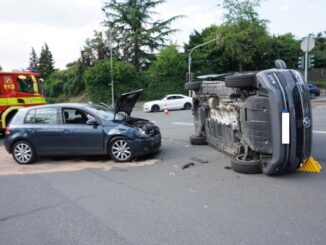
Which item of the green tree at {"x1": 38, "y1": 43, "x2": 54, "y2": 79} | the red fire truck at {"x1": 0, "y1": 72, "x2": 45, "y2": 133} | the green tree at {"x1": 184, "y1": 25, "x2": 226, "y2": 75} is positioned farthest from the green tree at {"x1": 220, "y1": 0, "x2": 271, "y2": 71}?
the green tree at {"x1": 38, "y1": 43, "x2": 54, "y2": 79}

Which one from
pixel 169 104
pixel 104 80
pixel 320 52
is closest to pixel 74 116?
pixel 169 104

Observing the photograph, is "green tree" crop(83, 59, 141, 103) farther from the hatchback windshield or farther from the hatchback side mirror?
the hatchback side mirror

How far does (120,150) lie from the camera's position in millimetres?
6918

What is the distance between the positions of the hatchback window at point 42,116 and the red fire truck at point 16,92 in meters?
5.24

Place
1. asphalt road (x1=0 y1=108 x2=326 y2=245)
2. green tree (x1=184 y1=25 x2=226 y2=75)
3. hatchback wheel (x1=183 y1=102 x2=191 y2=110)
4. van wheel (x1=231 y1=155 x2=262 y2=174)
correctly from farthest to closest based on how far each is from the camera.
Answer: green tree (x1=184 y1=25 x2=226 y2=75), hatchback wheel (x1=183 y1=102 x2=191 y2=110), van wheel (x1=231 y1=155 x2=262 y2=174), asphalt road (x1=0 y1=108 x2=326 y2=245)

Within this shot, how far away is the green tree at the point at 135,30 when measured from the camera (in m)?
36.7

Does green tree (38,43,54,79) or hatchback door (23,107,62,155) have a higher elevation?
green tree (38,43,54,79)

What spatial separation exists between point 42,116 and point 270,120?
5.33 m

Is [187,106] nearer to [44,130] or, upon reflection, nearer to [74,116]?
[74,116]

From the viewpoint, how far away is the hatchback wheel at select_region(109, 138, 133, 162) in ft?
22.6

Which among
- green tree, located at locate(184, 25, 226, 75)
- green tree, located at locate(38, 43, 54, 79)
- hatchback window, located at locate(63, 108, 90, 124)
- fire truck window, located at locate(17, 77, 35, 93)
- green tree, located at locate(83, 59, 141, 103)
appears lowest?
hatchback window, located at locate(63, 108, 90, 124)

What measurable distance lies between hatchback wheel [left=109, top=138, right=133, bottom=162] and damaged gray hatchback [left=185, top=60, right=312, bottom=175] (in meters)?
2.46

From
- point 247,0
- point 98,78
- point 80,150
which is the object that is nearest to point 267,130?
point 80,150

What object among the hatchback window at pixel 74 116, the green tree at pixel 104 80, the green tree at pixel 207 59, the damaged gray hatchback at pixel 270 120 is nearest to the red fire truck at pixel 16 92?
the hatchback window at pixel 74 116
